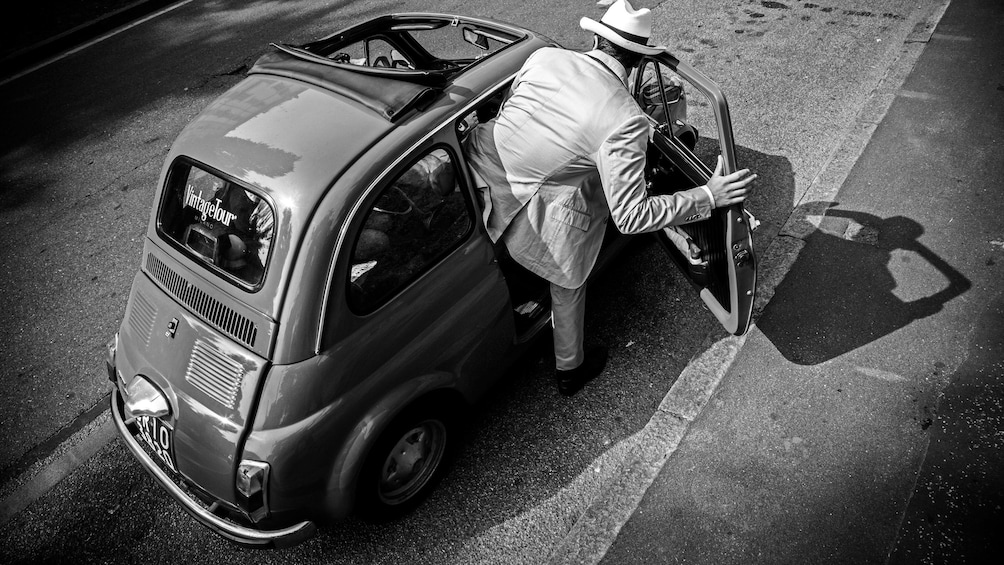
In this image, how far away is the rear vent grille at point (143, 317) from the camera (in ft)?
9.85

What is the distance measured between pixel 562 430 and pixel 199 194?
7.05ft

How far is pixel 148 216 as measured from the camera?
5422 millimetres

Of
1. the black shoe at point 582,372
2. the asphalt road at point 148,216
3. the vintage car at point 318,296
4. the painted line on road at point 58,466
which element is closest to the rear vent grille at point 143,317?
the vintage car at point 318,296

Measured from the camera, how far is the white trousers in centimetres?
336

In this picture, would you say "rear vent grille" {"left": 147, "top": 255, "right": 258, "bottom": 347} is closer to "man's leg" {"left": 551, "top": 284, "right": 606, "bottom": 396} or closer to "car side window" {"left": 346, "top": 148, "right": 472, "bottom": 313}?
"car side window" {"left": 346, "top": 148, "right": 472, "bottom": 313}

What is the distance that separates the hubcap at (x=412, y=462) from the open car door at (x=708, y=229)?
5.35 ft

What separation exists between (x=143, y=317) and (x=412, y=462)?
144 centimetres

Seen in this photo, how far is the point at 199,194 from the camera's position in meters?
2.94

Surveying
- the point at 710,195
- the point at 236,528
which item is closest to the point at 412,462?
the point at 236,528

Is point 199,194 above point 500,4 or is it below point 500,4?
above

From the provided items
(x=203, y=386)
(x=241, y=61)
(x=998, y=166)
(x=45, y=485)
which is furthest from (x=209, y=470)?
(x=241, y=61)

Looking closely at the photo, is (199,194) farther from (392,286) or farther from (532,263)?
(532,263)

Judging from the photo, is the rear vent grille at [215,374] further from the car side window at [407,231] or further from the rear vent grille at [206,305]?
the car side window at [407,231]

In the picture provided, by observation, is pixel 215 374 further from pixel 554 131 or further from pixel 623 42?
pixel 623 42
